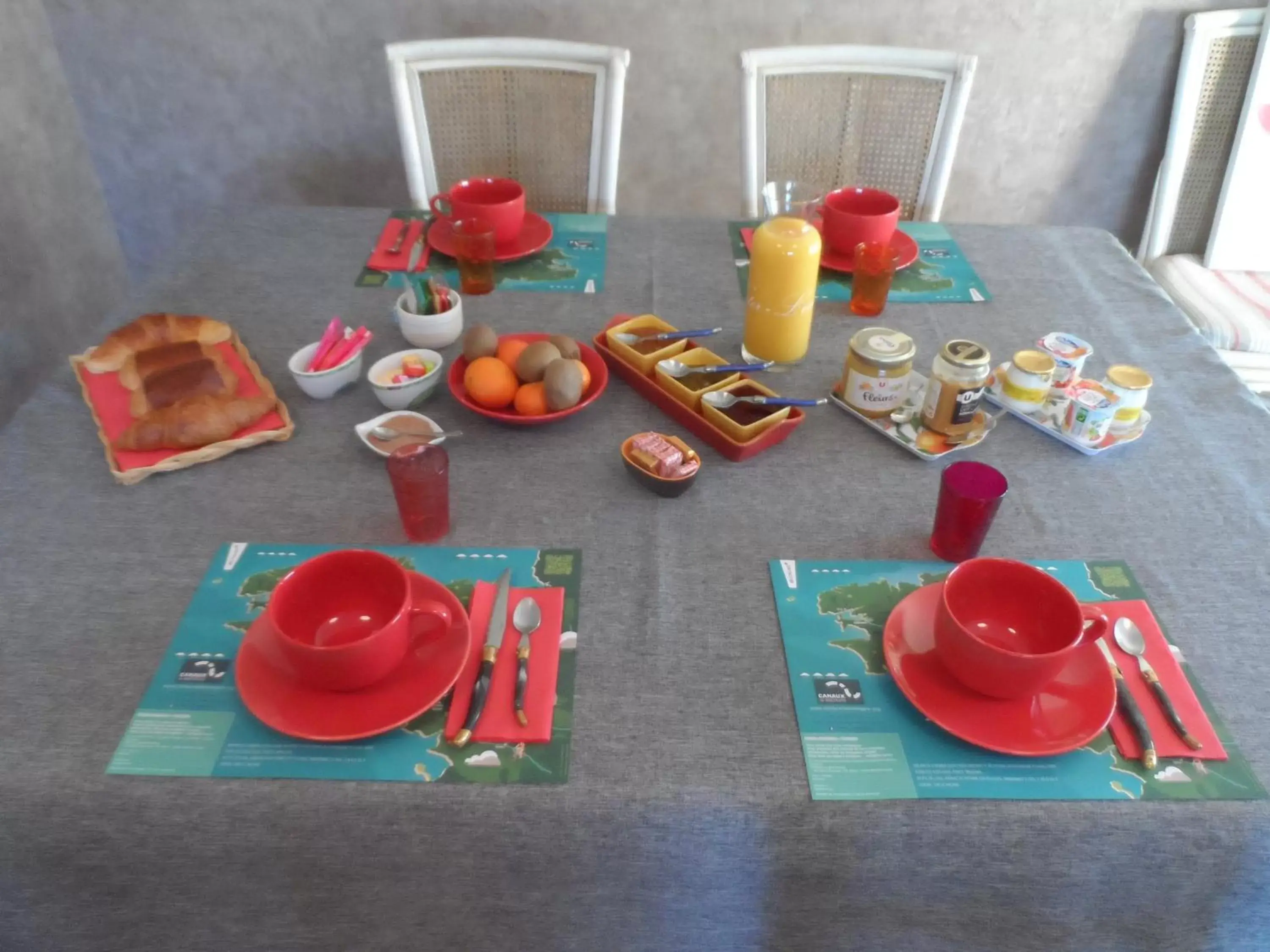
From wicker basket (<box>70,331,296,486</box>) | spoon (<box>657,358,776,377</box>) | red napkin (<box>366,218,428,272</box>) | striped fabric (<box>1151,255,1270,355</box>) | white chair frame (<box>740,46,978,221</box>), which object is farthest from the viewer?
striped fabric (<box>1151,255,1270,355</box>)

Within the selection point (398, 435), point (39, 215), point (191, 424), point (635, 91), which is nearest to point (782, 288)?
point (398, 435)

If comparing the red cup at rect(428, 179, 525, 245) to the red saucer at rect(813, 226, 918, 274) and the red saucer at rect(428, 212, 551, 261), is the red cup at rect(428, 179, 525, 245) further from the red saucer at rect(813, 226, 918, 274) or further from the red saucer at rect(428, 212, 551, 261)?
the red saucer at rect(813, 226, 918, 274)

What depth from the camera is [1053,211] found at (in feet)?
7.42

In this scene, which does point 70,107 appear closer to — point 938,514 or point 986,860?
point 938,514

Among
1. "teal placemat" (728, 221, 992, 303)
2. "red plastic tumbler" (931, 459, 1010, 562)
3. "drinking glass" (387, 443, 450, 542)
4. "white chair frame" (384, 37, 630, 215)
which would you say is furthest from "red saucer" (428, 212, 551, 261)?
"red plastic tumbler" (931, 459, 1010, 562)

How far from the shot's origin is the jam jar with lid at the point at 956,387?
0.96 m

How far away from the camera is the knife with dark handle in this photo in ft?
2.27

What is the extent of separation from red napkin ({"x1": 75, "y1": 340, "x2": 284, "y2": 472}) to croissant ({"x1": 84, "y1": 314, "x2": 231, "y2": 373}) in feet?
0.04

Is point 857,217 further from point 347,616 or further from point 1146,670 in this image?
point 347,616

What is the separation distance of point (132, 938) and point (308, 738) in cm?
24

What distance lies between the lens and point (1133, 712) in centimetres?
71

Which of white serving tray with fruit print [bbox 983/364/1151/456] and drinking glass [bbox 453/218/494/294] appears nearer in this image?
white serving tray with fruit print [bbox 983/364/1151/456]

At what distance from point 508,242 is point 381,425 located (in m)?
0.50

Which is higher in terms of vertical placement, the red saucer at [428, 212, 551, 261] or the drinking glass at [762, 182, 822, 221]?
the drinking glass at [762, 182, 822, 221]
